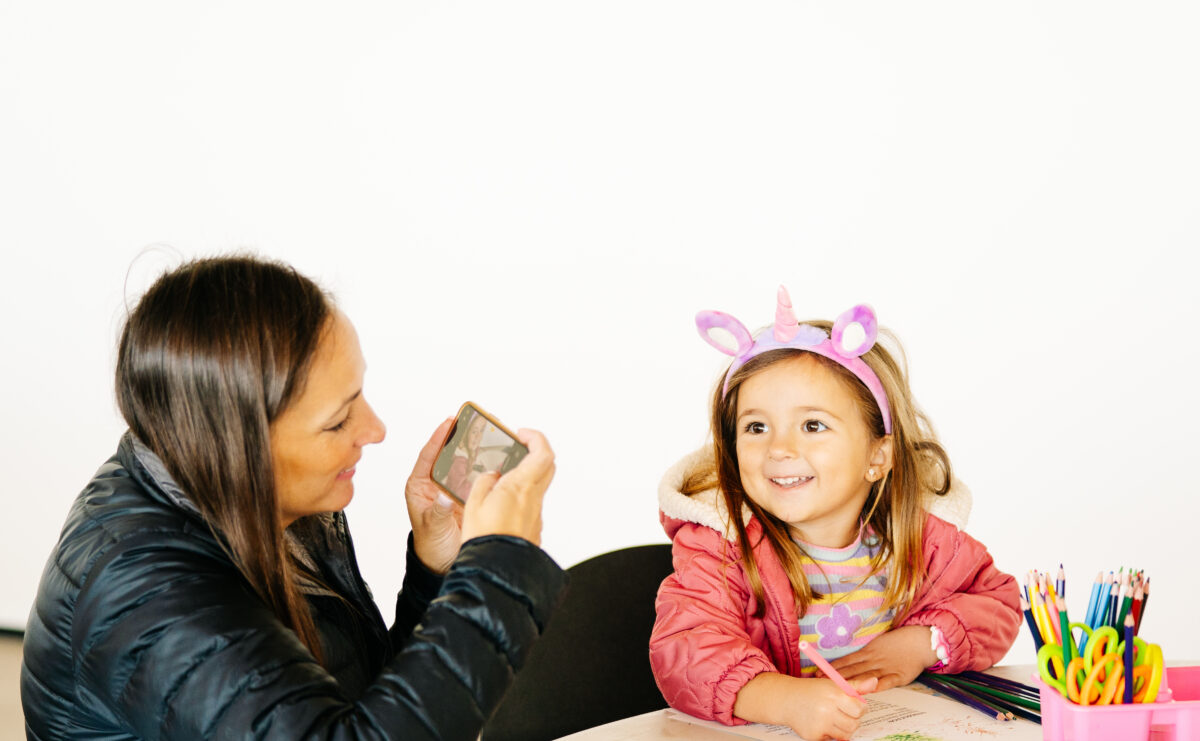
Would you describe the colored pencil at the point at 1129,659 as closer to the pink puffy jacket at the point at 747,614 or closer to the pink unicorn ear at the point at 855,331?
the pink puffy jacket at the point at 747,614

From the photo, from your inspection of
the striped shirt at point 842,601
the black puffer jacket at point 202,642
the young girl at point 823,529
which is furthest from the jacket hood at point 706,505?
the black puffer jacket at point 202,642

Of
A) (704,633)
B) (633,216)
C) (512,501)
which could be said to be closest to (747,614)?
(704,633)

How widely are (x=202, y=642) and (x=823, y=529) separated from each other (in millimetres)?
947

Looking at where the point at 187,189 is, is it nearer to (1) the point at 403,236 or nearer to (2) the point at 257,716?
(1) the point at 403,236

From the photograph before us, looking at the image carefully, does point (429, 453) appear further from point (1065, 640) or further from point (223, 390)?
point (1065, 640)

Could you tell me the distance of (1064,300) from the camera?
2.88m

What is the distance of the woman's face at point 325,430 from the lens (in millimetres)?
1028

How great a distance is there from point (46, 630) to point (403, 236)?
2.45 metres

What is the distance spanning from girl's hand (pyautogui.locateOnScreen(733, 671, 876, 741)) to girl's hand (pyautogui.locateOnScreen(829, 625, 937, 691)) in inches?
4.5

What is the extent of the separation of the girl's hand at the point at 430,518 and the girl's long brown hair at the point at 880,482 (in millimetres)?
382

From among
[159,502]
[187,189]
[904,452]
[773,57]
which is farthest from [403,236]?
[159,502]

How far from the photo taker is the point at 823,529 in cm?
157

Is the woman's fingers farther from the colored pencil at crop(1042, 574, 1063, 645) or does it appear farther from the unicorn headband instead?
the colored pencil at crop(1042, 574, 1063, 645)

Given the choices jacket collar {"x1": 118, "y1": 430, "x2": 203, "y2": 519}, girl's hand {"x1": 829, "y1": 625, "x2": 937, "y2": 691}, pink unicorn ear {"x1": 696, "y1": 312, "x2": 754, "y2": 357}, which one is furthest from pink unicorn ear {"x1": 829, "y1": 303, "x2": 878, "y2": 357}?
jacket collar {"x1": 118, "y1": 430, "x2": 203, "y2": 519}
